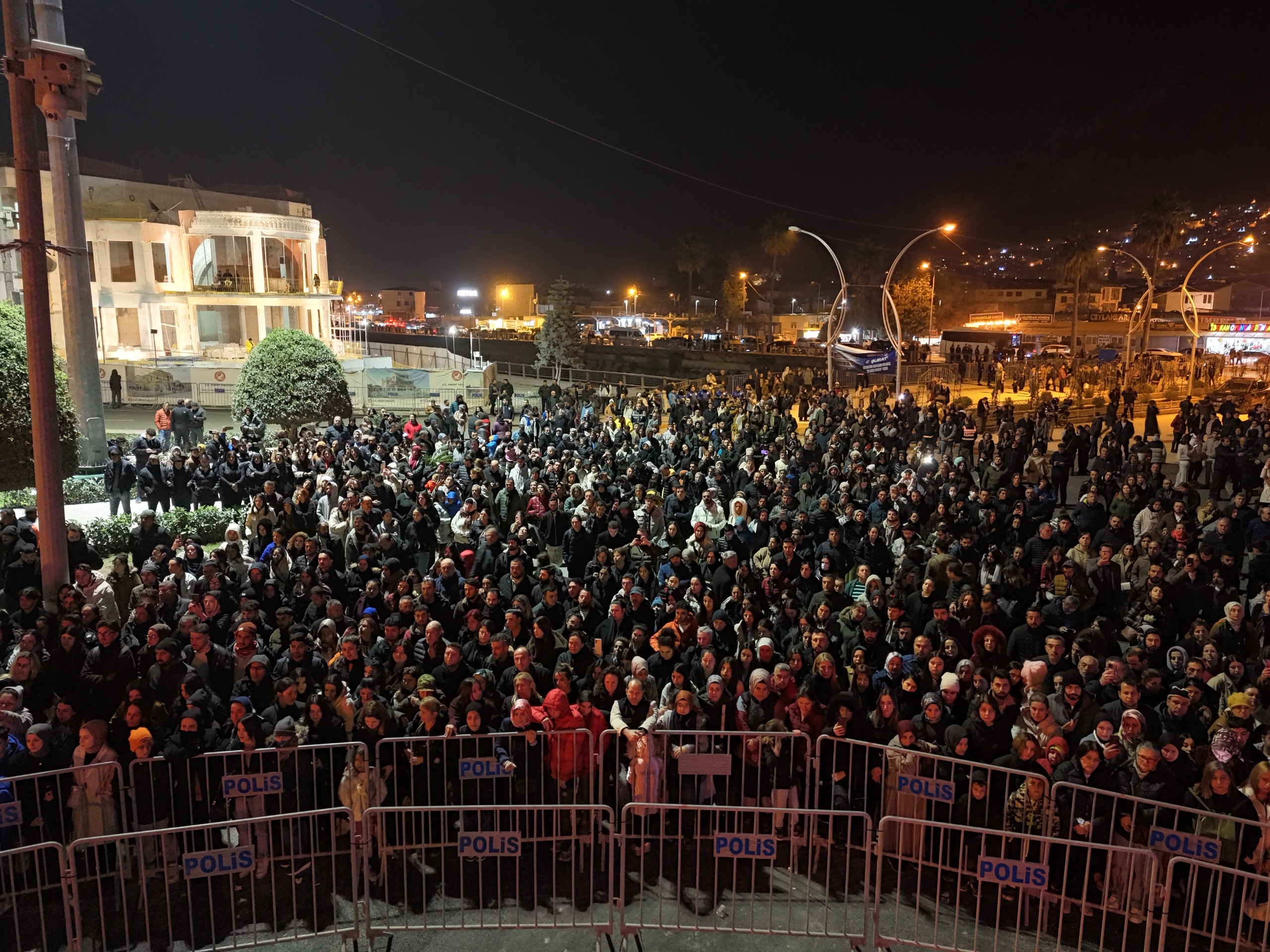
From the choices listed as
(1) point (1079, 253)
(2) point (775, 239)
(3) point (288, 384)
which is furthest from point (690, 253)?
(3) point (288, 384)

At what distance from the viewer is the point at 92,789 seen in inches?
235

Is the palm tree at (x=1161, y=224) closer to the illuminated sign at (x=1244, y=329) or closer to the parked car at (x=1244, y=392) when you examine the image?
the illuminated sign at (x=1244, y=329)

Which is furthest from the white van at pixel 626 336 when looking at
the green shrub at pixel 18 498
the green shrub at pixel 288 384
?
the green shrub at pixel 18 498

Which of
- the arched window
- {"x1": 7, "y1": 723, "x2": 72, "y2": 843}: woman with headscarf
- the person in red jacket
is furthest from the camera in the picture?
the arched window

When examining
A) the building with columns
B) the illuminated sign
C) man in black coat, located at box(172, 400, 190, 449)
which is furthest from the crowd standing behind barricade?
the illuminated sign

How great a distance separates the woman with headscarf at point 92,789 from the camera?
234 inches

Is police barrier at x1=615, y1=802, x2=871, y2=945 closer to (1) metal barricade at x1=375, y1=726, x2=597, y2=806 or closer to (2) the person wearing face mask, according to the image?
(1) metal barricade at x1=375, y1=726, x2=597, y2=806

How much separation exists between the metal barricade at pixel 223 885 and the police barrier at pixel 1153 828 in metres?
4.51

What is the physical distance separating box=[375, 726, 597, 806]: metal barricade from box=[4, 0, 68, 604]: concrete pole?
15.4 feet

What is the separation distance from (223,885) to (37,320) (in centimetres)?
550

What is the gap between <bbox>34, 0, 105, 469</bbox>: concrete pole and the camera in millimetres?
13547

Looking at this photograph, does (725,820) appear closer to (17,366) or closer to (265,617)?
(265,617)

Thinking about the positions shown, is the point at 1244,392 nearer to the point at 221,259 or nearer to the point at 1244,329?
the point at 1244,329

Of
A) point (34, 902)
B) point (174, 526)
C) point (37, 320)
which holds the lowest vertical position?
point (34, 902)
